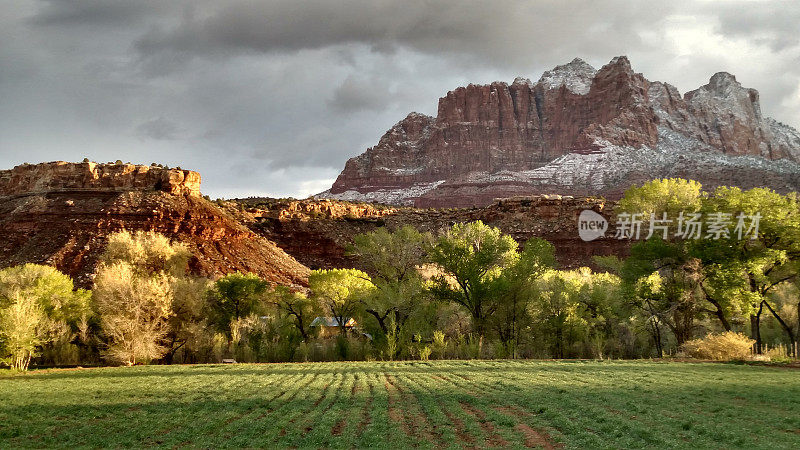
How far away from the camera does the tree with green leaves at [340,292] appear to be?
126 feet

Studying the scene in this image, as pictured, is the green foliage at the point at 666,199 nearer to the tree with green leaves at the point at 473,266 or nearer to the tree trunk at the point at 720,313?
the tree trunk at the point at 720,313

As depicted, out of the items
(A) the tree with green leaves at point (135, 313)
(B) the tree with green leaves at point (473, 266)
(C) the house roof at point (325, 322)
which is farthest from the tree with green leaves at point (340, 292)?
(A) the tree with green leaves at point (135, 313)

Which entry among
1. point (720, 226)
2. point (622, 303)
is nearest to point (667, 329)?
point (622, 303)

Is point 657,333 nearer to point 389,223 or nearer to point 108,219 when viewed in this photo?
point 108,219

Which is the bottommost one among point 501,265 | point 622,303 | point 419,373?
point 419,373

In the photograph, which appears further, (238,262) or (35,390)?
(238,262)

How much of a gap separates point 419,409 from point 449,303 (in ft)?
82.4

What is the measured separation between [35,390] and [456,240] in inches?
1080

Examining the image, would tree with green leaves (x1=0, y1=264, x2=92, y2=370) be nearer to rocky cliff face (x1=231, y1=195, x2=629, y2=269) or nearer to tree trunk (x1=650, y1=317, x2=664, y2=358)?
tree trunk (x1=650, y1=317, x2=664, y2=358)

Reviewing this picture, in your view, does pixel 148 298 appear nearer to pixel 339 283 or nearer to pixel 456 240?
pixel 339 283

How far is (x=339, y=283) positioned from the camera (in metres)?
38.8

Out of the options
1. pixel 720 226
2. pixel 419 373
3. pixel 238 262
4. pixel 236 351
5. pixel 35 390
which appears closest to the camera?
pixel 35 390

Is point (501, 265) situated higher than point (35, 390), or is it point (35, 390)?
point (501, 265)

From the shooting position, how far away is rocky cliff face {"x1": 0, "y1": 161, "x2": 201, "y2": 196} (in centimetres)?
6331
